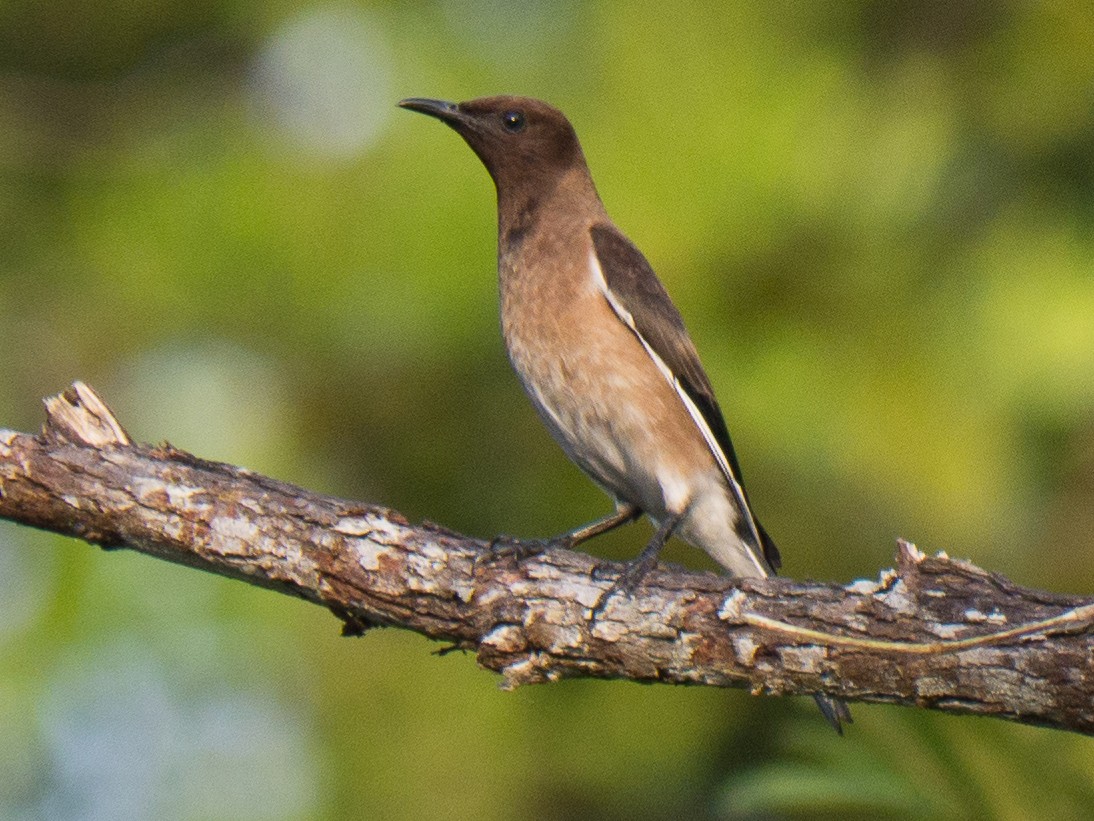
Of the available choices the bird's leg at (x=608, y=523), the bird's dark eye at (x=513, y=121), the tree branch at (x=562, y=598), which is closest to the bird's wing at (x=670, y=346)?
the bird's leg at (x=608, y=523)

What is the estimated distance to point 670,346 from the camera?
6367 mm

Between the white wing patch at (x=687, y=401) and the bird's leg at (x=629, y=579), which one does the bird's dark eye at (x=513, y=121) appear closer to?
the white wing patch at (x=687, y=401)

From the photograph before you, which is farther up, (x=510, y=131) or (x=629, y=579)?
(x=510, y=131)

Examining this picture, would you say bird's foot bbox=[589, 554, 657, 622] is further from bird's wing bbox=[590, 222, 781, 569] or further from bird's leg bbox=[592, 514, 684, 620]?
bird's wing bbox=[590, 222, 781, 569]

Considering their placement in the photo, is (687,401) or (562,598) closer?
(562,598)

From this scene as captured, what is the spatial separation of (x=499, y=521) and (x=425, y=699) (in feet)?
2.98

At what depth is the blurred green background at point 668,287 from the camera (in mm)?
7238

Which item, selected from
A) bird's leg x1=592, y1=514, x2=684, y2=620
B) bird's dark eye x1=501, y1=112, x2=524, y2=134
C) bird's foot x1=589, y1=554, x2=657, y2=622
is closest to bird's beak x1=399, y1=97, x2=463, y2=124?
bird's dark eye x1=501, y1=112, x2=524, y2=134

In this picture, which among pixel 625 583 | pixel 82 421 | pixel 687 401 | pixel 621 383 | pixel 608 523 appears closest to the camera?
pixel 625 583

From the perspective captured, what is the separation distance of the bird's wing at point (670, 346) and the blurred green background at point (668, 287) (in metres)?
0.75

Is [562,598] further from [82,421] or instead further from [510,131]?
[510,131]

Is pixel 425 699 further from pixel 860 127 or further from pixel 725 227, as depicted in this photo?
pixel 860 127

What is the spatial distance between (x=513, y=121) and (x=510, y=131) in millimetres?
48

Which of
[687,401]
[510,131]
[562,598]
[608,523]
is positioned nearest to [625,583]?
→ [562,598]
